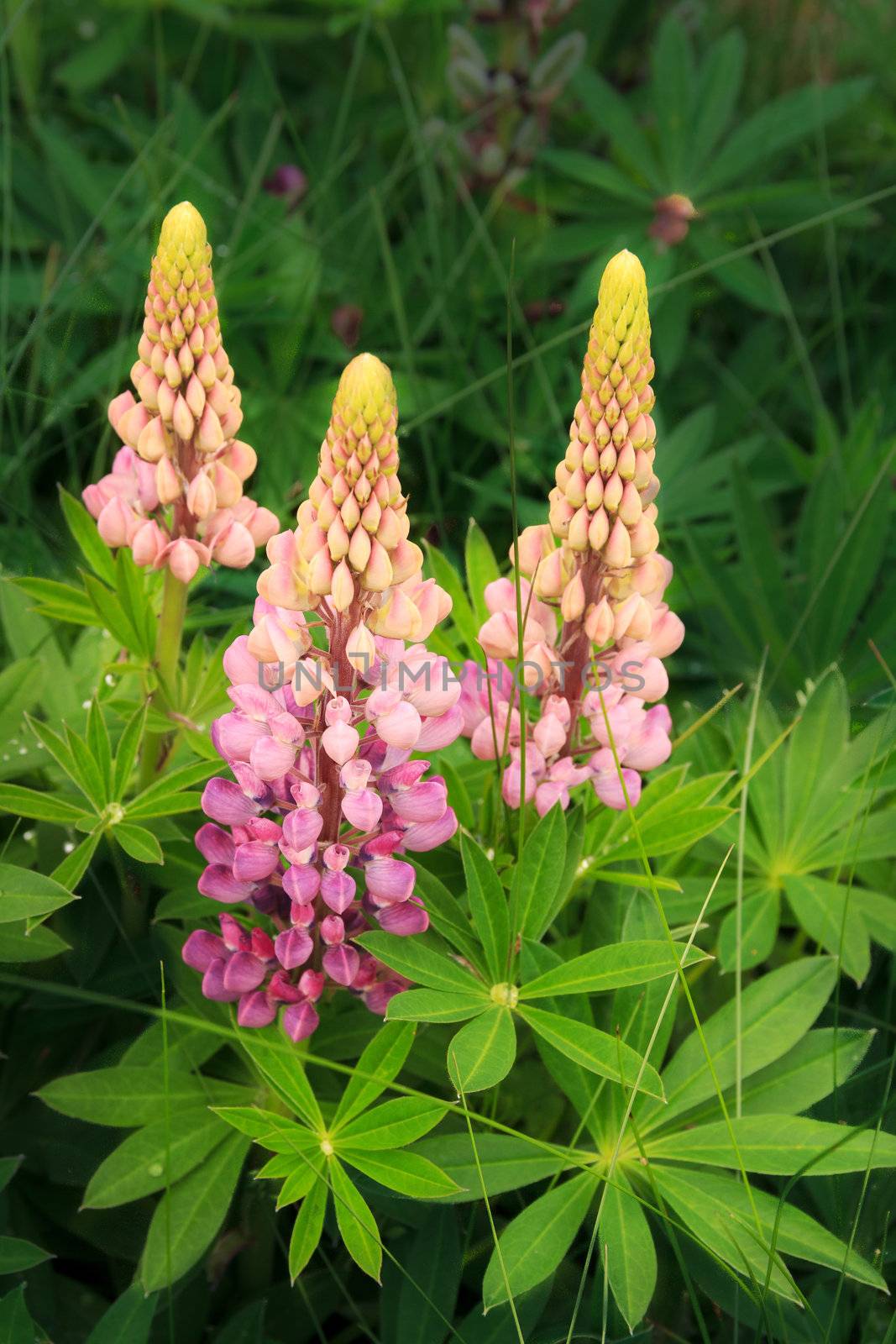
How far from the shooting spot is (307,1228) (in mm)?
1452

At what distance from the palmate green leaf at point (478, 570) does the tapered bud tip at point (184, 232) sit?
60 cm

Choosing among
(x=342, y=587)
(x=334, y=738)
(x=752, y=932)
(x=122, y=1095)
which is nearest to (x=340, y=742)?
(x=334, y=738)

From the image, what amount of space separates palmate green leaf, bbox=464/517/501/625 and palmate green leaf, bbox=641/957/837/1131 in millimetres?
701

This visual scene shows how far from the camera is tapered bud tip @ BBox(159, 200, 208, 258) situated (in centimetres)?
157

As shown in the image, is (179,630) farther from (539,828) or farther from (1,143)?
(1,143)

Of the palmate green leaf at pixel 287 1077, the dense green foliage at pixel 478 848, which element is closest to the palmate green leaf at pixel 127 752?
the dense green foliage at pixel 478 848

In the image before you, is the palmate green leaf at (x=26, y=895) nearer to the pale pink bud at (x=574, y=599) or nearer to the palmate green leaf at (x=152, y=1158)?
the palmate green leaf at (x=152, y=1158)

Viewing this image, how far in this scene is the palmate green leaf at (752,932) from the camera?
73.4 inches

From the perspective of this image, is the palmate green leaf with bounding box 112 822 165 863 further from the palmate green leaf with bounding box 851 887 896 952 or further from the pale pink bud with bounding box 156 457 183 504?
the palmate green leaf with bounding box 851 887 896 952

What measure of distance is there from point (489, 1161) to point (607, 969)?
31 centimetres

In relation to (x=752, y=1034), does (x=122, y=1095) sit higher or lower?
higher

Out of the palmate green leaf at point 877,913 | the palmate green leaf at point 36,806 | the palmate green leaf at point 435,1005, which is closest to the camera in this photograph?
the palmate green leaf at point 435,1005

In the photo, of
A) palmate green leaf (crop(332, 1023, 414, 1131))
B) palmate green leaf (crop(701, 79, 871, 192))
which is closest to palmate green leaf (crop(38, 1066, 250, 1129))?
palmate green leaf (crop(332, 1023, 414, 1131))

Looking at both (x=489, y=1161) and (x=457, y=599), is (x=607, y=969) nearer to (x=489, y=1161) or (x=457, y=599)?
(x=489, y=1161)
